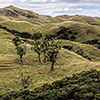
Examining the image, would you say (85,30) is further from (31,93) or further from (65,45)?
(31,93)

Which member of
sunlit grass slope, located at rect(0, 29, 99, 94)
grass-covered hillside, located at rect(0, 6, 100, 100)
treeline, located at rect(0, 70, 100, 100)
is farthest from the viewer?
sunlit grass slope, located at rect(0, 29, 99, 94)

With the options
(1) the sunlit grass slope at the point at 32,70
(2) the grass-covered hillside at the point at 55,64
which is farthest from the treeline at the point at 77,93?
(1) the sunlit grass slope at the point at 32,70

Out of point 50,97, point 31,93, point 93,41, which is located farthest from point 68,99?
point 93,41

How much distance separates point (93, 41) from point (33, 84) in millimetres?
98696

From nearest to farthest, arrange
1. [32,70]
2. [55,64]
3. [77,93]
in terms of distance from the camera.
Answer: [77,93]
[32,70]
[55,64]

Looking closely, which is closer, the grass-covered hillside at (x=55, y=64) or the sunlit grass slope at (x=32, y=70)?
the grass-covered hillside at (x=55, y=64)

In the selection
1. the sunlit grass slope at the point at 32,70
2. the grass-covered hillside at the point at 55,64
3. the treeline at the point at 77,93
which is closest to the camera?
the treeline at the point at 77,93

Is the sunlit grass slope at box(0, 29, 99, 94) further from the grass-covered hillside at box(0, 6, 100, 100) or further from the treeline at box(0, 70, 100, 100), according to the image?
the treeline at box(0, 70, 100, 100)

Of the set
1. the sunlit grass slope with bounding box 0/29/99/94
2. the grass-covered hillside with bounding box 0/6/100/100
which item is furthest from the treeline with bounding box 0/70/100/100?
the sunlit grass slope with bounding box 0/29/99/94

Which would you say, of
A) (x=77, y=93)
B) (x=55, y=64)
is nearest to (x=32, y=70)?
(x=55, y=64)

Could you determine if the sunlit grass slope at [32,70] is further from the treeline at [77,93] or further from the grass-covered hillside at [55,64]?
the treeline at [77,93]

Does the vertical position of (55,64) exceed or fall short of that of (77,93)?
it falls short

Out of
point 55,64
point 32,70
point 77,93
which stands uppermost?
point 77,93

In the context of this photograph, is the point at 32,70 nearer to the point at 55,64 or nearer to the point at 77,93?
the point at 55,64
